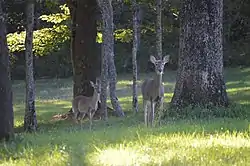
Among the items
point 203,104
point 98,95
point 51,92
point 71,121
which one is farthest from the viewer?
point 51,92

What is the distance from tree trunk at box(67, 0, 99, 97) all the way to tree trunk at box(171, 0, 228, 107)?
8845 millimetres

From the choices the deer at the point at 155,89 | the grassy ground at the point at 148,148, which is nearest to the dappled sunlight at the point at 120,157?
the grassy ground at the point at 148,148

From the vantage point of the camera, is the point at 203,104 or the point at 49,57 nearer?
the point at 203,104

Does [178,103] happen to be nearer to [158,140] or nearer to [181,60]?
A: [181,60]

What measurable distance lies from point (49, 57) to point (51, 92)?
37.4 ft

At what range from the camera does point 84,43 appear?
2141 centimetres

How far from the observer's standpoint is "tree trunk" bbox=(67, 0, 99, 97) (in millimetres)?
21344

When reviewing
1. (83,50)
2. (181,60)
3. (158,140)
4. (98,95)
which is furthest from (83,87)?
(158,140)

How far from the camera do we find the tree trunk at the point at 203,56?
41.9ft

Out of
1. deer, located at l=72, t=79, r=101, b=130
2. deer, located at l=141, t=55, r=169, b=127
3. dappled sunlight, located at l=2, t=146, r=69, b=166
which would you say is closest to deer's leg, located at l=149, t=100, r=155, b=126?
deer, located at l=141, t=55, r=169, b=127

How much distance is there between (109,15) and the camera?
18219 millimetres

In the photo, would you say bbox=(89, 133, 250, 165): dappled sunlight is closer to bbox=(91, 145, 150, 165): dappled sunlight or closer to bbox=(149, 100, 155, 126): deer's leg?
bbox=(91, 145, 150, 165): dappled sunlight

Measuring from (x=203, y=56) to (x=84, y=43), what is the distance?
9303mm

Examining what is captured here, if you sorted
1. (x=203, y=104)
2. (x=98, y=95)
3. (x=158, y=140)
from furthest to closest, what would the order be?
1. (x=98, y=95)
2. (x=203, y=104)
3. (x=158, y=140)
